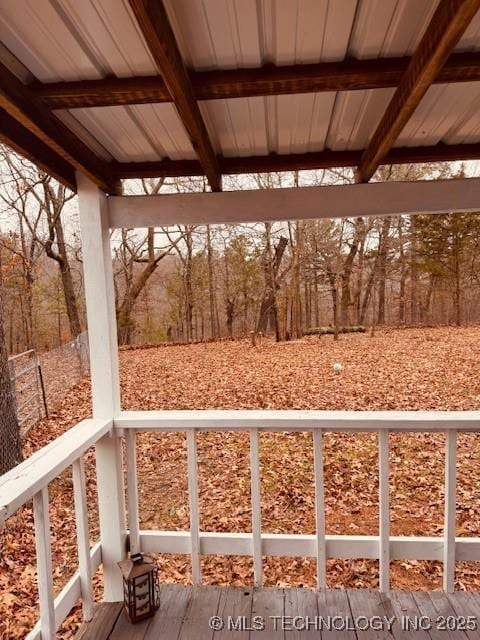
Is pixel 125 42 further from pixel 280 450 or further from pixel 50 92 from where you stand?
pixel 280 450

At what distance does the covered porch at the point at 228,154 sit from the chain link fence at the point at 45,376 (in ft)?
8.91

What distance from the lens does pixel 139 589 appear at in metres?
1.84

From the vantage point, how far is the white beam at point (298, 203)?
206 centimetres

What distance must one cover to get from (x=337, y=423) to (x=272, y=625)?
37.6 inches

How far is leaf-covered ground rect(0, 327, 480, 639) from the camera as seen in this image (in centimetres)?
310

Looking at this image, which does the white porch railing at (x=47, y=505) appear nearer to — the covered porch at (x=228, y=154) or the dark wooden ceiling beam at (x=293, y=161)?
the covered porch at (x=228, y=154)

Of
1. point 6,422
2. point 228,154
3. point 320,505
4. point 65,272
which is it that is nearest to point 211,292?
point 65,272

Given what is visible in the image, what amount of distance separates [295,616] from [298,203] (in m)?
2.03

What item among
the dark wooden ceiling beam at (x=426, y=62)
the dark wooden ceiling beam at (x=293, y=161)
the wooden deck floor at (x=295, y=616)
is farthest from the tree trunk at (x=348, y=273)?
the wooden deck floor at (x=295, y=616)

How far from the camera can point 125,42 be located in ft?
4.00

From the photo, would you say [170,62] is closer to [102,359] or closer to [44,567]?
[102,359]

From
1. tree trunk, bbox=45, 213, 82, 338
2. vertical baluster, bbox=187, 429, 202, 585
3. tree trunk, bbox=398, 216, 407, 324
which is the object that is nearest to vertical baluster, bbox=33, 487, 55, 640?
vertical baluster, bbox=187, 429, 202, 585

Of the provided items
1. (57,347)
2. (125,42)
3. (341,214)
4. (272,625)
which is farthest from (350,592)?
(57,347)

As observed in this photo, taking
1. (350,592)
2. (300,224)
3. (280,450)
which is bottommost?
(280,450)
